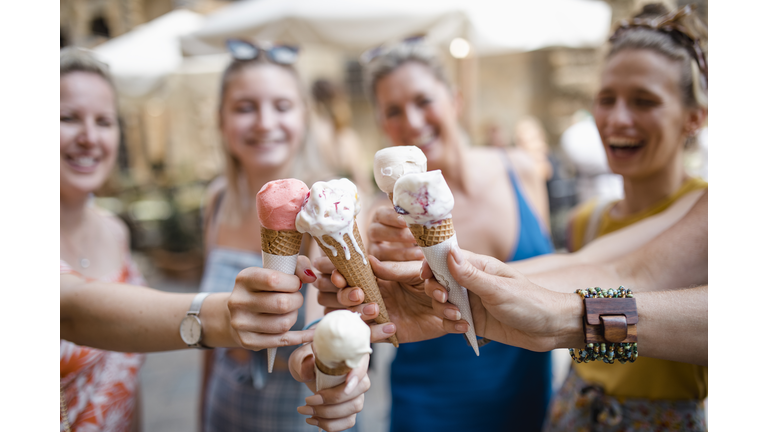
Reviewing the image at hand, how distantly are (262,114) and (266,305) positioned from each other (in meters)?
1.56

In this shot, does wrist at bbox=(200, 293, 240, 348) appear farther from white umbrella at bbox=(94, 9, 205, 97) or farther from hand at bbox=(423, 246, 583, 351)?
white umbrella at bbox=(94, 9, 205, 97)

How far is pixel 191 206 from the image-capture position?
711 centimetres

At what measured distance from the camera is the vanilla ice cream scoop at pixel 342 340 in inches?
40.6

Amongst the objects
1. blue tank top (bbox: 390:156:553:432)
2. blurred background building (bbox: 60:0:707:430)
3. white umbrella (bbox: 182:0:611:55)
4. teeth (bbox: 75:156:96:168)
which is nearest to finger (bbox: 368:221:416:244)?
blue tank top (bbox: 390:156:553:432)

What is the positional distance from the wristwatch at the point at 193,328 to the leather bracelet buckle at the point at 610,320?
51.6 inches

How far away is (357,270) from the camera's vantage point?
4.09ft

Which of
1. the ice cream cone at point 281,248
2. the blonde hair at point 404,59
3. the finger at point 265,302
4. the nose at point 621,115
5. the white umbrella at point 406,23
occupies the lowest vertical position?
the finger at point 265,302

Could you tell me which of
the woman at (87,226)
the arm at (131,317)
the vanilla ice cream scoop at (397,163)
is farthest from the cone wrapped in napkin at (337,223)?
the woman at (87,226)

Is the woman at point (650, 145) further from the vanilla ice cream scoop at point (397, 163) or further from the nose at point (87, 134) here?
the nose at point (87, 134)

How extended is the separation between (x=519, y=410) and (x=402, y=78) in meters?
2.07

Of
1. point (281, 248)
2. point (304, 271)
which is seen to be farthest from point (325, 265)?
point (281, 248)
